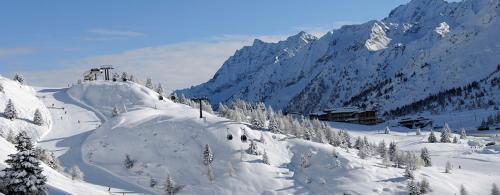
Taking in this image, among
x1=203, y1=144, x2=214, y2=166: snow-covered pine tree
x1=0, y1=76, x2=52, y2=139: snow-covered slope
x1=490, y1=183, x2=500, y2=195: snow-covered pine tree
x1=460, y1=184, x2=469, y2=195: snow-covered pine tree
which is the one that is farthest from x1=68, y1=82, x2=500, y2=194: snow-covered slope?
x1=0, y1=76, x2=52, y2=139: snow-covered slope

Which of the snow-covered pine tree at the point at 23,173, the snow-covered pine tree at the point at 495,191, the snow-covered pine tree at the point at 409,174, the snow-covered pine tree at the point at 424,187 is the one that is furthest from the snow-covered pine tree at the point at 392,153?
the snow-covered pine tree at the point at 23,173

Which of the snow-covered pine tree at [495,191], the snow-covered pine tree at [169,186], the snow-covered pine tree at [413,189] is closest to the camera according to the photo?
the snow-covered pine tree at [413,189]

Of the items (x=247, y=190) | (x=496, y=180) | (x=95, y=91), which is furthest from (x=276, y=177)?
(x=95, y=91)

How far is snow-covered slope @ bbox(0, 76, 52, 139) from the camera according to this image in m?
104

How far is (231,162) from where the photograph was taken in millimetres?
87125

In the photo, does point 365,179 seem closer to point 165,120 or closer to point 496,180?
point 496,180

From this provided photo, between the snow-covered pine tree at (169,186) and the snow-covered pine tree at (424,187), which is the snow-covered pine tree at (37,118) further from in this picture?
the snow-covered pine tree at (424,187)

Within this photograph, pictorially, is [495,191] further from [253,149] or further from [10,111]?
[10,111]

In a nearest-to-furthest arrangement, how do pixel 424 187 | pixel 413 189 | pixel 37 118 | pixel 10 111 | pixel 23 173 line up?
pixel 23 173 → pixel 413 189 → pixel 424 187 → pixel 10 111 → pixel 37 118

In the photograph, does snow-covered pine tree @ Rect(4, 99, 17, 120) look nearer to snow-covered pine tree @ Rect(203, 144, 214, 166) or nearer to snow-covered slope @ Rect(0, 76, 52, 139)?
snow-covered slope @ Rect(0, 76, 52, 139)

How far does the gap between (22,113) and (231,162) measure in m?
48.5

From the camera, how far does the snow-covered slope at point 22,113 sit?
104m

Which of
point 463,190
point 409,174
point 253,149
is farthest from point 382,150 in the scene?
point 253,149

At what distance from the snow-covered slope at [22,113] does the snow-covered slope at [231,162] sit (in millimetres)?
13056
